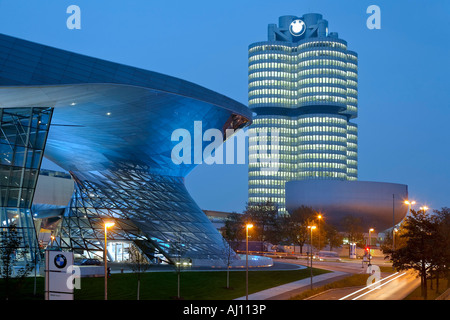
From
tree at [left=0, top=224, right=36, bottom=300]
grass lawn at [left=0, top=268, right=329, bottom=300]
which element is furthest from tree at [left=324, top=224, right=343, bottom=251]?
tree at [left=0, top=224, right=36, bottom=300]

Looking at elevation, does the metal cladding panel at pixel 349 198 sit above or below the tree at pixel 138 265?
above

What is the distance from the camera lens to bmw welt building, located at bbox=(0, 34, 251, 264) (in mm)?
43094

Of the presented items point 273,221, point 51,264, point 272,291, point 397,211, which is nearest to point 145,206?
point 272,291

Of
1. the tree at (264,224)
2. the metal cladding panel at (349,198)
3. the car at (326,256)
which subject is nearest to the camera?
the car at (326,256)

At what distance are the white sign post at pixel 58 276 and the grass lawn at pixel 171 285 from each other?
55.5 feet

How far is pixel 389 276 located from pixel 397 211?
326 feet

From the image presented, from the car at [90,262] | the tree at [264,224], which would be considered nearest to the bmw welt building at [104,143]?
the car at [90,262]

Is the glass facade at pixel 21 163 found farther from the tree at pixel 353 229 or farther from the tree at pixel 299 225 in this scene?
the tree at pixel 353 229

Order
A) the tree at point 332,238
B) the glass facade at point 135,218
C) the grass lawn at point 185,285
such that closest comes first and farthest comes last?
the grass lawn at point 185,285
the glass facade at point 135,218
the tree at point 332,238

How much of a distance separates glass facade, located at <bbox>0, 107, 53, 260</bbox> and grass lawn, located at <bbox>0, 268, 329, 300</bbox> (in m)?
4.73

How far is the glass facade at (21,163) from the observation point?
47344 mm

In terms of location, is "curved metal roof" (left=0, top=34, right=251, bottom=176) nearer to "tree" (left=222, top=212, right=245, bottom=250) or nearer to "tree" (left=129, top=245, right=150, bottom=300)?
"tree" (left=129, top=245, right=150, bottom=300)

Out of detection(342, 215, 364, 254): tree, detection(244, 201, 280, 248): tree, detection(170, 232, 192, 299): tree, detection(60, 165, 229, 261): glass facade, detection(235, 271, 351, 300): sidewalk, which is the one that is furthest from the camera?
detection(342, 215, 364, 254): tree

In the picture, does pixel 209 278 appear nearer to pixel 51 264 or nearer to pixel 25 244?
pixel 25 244
